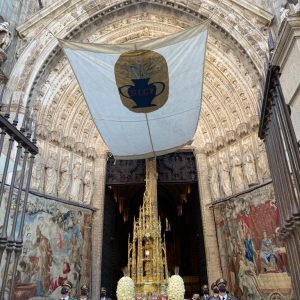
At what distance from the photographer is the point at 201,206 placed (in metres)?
9.55

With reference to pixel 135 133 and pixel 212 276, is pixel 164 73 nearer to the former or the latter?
pixel 135 133

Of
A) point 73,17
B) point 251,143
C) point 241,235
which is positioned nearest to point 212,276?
point 241,235

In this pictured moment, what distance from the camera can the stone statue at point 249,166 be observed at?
27.4 feet

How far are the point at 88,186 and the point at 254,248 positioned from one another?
17.7ft

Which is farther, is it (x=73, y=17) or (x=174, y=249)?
(x=174, y=249)

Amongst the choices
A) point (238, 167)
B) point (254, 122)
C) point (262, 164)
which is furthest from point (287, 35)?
point (238, 167)

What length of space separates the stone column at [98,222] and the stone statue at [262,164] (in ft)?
16.5

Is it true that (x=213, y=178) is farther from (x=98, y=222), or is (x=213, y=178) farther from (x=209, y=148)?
(x=98, y=222)

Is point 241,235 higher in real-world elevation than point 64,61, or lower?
lower

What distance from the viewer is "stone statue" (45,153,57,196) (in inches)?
341

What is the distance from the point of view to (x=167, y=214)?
1717cm

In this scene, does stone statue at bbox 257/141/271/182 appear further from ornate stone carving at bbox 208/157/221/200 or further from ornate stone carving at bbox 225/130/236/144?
ornate stone carving at bbox 208/157/221/200

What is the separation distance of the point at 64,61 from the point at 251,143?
6.98m

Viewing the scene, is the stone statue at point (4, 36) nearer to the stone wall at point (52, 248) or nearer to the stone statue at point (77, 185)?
the stone statue at point (77, 185)
